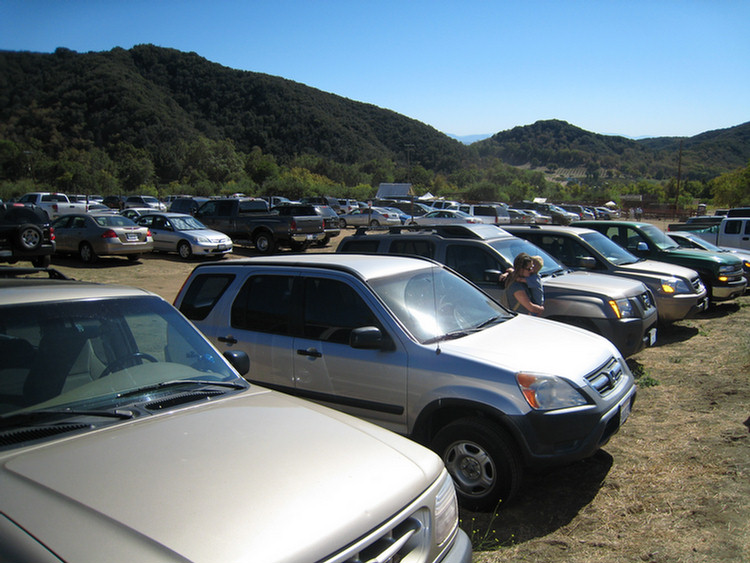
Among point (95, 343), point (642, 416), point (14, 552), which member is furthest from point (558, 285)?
point (14, 552)

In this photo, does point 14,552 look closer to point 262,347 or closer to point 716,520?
point 262,347

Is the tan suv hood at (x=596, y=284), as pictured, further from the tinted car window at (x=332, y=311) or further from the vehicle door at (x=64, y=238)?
the vehicle door at (x=64, y=238)

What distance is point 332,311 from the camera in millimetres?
4539

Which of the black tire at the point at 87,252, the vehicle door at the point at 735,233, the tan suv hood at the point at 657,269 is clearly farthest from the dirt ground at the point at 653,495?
the black tire at the point at 87,252

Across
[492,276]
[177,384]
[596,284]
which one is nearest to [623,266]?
[596,284]

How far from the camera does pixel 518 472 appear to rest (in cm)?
369

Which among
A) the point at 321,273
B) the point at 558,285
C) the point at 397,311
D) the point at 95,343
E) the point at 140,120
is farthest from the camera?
the point at 140,120

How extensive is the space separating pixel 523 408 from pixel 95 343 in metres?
2.65

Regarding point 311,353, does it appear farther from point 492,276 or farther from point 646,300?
point 646,300

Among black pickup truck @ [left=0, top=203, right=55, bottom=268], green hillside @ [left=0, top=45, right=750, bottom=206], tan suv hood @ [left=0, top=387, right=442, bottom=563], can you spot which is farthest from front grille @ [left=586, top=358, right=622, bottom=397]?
green hillside @ [left=0, top=45, right=750, bottom=206]

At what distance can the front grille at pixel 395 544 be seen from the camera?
1919mm

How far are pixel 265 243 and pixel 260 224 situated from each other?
782 mm

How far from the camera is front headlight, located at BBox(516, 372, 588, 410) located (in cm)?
364

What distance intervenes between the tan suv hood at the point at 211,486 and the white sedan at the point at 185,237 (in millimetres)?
17720
